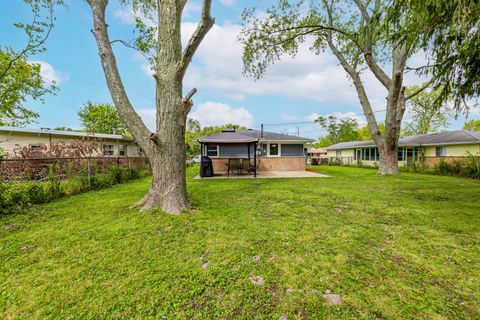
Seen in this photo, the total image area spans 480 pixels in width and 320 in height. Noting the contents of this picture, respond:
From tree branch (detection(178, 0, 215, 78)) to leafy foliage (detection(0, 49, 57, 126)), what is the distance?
15203 millimetres

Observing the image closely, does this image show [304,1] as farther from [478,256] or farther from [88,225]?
[88,225]

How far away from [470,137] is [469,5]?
61.3ft

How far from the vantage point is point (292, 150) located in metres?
15.1

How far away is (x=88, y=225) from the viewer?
3.78 meters

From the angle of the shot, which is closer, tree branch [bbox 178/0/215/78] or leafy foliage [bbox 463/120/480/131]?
tree branch [bbox 178/0/215/78]

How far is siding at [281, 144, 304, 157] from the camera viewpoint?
15055 millimetres

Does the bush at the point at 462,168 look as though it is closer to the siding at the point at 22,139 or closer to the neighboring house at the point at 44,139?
the neighboring house at the point at 44,139

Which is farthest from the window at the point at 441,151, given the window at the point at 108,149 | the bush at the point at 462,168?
the window at the point at 108,149

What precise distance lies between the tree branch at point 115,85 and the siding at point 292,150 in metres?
11.9

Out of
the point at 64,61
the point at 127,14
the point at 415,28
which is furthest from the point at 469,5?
the point at 64,61

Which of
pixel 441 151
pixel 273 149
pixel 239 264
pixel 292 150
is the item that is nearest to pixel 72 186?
pixel 239 264

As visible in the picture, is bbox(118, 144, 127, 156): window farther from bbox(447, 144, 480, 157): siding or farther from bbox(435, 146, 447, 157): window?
bbox(435, 146, 447, 157): window

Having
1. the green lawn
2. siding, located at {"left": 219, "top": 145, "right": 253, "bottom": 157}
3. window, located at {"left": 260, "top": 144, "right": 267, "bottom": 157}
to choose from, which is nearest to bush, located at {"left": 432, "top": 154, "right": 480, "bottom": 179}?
the green lawn

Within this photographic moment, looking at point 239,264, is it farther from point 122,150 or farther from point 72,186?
point 122,150
